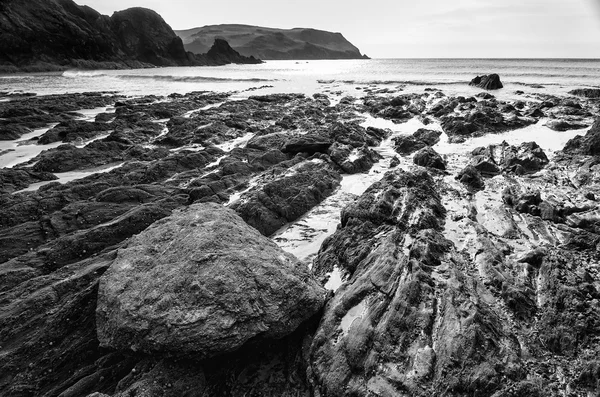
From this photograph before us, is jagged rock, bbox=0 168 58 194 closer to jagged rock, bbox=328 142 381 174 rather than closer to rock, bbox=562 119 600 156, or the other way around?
jagged rock, bbox=328 142 381 174

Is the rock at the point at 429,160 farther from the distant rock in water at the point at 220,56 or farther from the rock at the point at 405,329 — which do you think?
the distant rock in water at the point at 220,56

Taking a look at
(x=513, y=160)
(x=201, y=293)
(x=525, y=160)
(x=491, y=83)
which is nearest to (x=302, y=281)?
(x=201, y=293)

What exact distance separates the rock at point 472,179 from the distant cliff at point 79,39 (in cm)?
9343

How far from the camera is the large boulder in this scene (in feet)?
15.3

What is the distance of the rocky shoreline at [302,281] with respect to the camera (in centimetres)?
470

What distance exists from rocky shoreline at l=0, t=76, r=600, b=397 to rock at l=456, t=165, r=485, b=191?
69mm

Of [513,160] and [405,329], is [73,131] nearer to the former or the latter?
[405,329]

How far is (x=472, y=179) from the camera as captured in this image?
12.0 m

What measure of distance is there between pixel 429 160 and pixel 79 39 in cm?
11001

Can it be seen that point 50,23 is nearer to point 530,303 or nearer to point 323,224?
point 323,224

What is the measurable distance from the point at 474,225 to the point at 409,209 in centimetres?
184

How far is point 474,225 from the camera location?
8891mm

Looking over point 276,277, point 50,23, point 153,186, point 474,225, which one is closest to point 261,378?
point 276,277

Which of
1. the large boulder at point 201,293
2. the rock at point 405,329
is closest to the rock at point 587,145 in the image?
the rock at point 405,329
